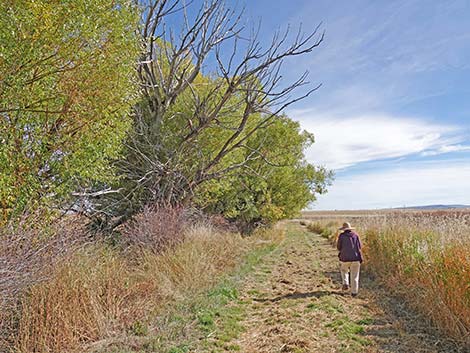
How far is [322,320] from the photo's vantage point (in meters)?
6.53

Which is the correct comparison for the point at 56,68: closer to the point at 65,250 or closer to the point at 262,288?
the point at 65,250

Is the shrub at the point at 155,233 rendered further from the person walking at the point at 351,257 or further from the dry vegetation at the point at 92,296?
the person walking at the point at 351,257

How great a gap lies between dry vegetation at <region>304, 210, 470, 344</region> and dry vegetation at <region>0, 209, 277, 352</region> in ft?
15.7

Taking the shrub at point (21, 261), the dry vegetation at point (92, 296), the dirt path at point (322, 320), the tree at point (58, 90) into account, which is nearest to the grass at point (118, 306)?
the dry vegetation at point (92, 296)

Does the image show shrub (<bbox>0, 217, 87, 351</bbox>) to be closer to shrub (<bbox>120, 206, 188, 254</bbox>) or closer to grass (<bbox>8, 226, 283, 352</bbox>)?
grass (<bbox>8, 226, 283, 352</bbox>)

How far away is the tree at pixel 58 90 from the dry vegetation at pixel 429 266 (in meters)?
7.27

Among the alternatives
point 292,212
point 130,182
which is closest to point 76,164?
point 130,182

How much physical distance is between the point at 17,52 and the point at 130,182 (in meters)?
8.63

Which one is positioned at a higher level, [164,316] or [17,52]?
[17,52]

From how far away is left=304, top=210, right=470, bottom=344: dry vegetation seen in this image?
223 inches

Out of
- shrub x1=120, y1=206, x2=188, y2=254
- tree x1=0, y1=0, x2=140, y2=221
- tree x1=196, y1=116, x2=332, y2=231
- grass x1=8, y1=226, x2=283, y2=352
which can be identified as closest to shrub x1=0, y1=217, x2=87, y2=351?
grass x1=8, y1=226, x2=283, y2=352

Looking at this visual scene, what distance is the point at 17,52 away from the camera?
566 centimetres

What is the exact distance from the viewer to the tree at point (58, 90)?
5.66 meters

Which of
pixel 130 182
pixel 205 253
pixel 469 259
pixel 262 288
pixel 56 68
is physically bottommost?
pixel 262 288
